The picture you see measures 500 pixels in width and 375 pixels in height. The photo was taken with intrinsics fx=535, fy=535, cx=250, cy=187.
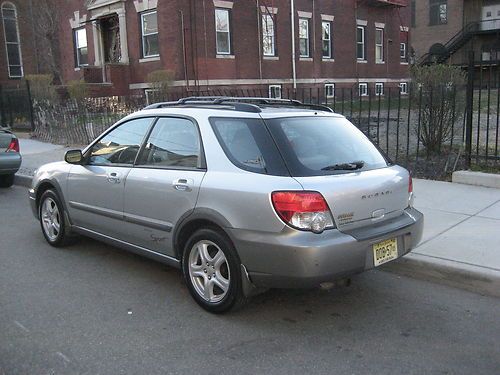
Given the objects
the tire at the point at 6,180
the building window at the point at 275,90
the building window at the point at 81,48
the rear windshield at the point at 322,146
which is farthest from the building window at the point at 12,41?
the rear windshield at the point at 322,146

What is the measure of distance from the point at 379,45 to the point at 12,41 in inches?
925

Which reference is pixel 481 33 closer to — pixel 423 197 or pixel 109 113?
pixel 109 113

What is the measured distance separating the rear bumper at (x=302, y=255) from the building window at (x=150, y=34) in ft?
60.3

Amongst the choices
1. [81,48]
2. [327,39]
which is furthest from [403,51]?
[81,48]

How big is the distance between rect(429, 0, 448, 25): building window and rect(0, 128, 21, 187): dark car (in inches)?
1536

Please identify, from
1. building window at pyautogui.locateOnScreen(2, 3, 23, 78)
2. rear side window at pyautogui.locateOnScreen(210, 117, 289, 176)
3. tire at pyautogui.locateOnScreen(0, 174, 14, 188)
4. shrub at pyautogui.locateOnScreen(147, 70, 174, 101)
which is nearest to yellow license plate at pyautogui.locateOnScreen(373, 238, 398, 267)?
rear side window at pyautogui.locateOnScreen(210, 117, 289, 176)

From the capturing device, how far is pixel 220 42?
21.4 meters

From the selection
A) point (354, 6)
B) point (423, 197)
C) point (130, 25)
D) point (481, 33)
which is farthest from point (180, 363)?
point (481, 33)

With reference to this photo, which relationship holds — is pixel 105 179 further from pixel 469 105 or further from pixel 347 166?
pixel 469 105

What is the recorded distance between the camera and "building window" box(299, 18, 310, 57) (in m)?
25.2

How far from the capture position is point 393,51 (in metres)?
31.8

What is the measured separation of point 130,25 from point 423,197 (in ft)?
56.5

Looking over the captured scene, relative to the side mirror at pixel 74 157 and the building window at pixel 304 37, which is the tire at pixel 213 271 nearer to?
the side mirror at pixel 74 157

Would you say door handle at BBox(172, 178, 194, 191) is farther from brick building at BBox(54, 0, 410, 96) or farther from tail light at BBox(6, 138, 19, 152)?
brick building at BBox(54, 0, 410, 96)
